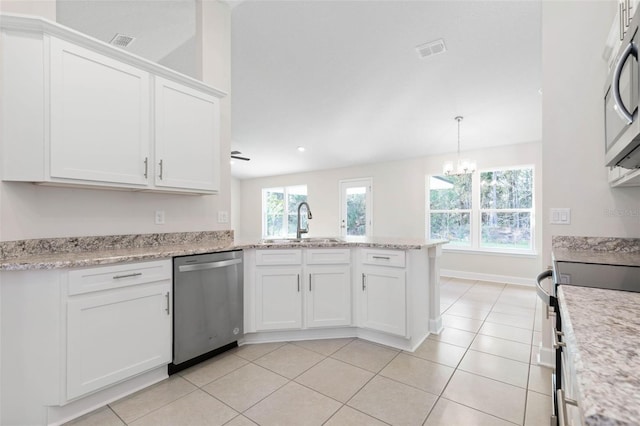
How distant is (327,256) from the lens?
266cm

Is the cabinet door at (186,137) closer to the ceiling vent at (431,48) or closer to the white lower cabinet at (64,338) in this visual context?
the white lower cabinet at (64,338)

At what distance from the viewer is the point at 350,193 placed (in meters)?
6.91

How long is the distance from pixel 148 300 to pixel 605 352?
2180 millimetres

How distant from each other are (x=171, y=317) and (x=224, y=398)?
25.7 inches

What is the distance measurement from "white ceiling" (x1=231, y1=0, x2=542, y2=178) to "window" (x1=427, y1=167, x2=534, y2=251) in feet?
2.05

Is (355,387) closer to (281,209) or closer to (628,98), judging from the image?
(628,98)

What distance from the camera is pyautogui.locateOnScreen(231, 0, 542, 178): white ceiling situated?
2898 mm

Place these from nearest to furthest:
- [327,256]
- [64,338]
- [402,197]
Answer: [64,338], [327,256], [402,197]

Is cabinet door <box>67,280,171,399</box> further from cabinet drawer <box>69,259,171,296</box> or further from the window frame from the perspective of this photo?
the window frame

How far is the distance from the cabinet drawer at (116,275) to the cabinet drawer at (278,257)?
2.54 feet

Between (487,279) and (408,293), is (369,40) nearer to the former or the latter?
(408,293)

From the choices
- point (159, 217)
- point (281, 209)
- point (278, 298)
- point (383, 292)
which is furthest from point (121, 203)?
point (281, 209)

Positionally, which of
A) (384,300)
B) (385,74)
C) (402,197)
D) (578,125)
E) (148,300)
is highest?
(385,74)

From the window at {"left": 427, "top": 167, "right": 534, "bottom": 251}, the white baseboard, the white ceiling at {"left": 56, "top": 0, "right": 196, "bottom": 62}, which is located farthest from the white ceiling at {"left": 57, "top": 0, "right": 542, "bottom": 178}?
the white baseboard
